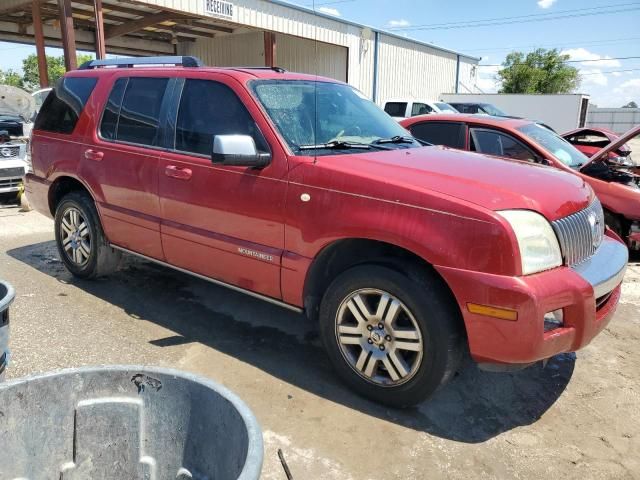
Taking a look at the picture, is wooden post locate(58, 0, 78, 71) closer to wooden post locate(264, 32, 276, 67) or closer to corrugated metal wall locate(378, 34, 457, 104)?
wooden post locate(264, 32, 276, 67)

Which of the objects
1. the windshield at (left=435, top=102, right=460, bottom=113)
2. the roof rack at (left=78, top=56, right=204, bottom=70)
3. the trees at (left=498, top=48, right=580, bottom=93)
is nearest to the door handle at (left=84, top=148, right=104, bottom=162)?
the roof rack at (left=78, top=56, right=204, bottom=70)

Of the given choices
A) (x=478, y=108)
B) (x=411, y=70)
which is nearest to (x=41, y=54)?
(x=478, y=108)

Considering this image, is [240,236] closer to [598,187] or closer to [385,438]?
[385,438]

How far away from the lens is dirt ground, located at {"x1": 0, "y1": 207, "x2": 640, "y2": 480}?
2.71 meters

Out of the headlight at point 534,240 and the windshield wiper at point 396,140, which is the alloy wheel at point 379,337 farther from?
the windshield wiper at point 396,140

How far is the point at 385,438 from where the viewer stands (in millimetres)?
2869

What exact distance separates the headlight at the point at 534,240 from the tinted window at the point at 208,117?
65.7 inches

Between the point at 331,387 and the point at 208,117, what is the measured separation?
2.09 meters

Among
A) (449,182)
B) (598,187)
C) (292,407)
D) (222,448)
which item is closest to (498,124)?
(598,187)

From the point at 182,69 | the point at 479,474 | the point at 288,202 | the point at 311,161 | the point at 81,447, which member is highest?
the point at 182,69

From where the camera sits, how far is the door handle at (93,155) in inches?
181

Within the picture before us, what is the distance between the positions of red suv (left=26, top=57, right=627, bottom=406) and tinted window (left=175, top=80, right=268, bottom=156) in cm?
1

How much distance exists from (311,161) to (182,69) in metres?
1.63

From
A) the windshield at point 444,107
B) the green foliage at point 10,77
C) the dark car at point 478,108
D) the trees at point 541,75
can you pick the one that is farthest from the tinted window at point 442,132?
the green foliage at point 10,77
